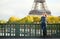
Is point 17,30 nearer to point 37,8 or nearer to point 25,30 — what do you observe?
point 25,30

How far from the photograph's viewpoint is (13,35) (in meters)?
13.3

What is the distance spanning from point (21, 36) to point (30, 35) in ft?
1.86

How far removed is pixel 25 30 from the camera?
13617 millimetres

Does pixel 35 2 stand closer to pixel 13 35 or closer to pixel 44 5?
pixel 44 5

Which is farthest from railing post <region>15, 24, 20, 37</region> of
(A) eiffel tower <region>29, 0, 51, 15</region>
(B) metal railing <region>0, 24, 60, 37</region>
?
(A) eiffel tower <region>29, 0, 51, 15</region>

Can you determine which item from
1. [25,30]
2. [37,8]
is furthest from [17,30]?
[37,8]

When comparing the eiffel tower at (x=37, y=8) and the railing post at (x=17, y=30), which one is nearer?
the railing post at (x=17, y=30)

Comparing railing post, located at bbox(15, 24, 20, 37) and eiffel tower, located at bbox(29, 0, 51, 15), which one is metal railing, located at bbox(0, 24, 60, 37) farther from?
eiffel tower, located at bbox(29, 0, 51, 15)

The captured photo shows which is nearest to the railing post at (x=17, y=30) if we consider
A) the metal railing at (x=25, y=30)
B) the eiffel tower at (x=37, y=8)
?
the metal railing at (x=25, y=30)

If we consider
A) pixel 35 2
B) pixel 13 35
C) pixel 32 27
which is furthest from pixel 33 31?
pixel 35 2

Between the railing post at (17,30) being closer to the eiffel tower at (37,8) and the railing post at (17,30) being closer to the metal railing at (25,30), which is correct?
the metal railing at (25,30)

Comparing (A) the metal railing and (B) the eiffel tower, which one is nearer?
(A) the metal railing

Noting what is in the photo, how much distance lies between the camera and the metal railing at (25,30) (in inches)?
526

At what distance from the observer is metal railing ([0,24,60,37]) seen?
13352 millimetres
